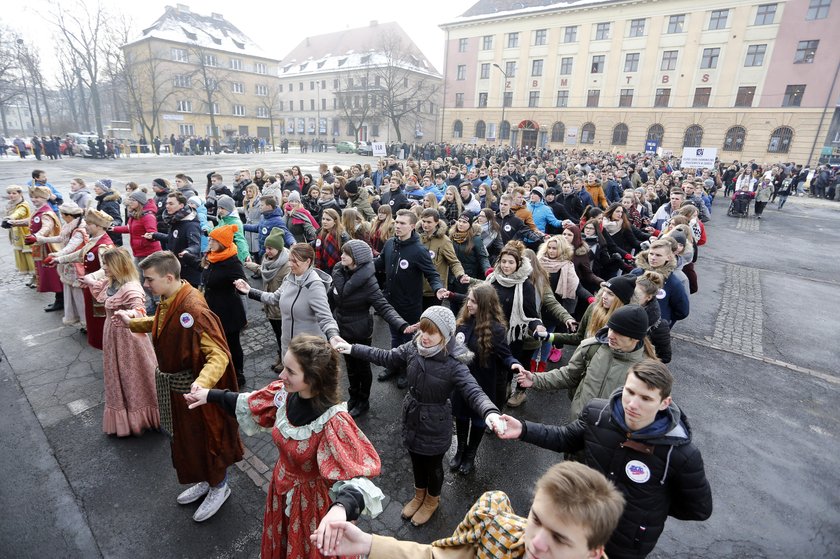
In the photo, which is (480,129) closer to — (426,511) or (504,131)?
(504,131)

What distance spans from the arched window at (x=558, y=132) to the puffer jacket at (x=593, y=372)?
5144 centimetres

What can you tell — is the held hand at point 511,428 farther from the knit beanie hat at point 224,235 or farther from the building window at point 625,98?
the building window at point 625,98

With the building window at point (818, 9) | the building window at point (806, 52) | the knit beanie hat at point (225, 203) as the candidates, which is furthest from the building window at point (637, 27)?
the knit beanie hat at point (225, 203)

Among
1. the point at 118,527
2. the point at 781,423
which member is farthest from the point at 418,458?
the point at 781,423

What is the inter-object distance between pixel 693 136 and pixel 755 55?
7986mm

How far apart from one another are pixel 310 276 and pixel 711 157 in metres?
21.0

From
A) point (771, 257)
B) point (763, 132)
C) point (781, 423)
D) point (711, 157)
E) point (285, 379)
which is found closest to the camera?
point (285, 379)

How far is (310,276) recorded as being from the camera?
4422 millimetres

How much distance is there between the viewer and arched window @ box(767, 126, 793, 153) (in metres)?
38.8

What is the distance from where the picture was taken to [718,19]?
39938 mm

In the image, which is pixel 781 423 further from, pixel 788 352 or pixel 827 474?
pixel 788 352

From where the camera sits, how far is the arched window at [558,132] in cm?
4928

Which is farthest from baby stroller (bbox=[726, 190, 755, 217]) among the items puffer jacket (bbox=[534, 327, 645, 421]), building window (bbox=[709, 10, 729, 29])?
building window (bbox=[709, 10, 729, 29])

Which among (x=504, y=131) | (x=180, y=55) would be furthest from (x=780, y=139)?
(x=180, y=55)
